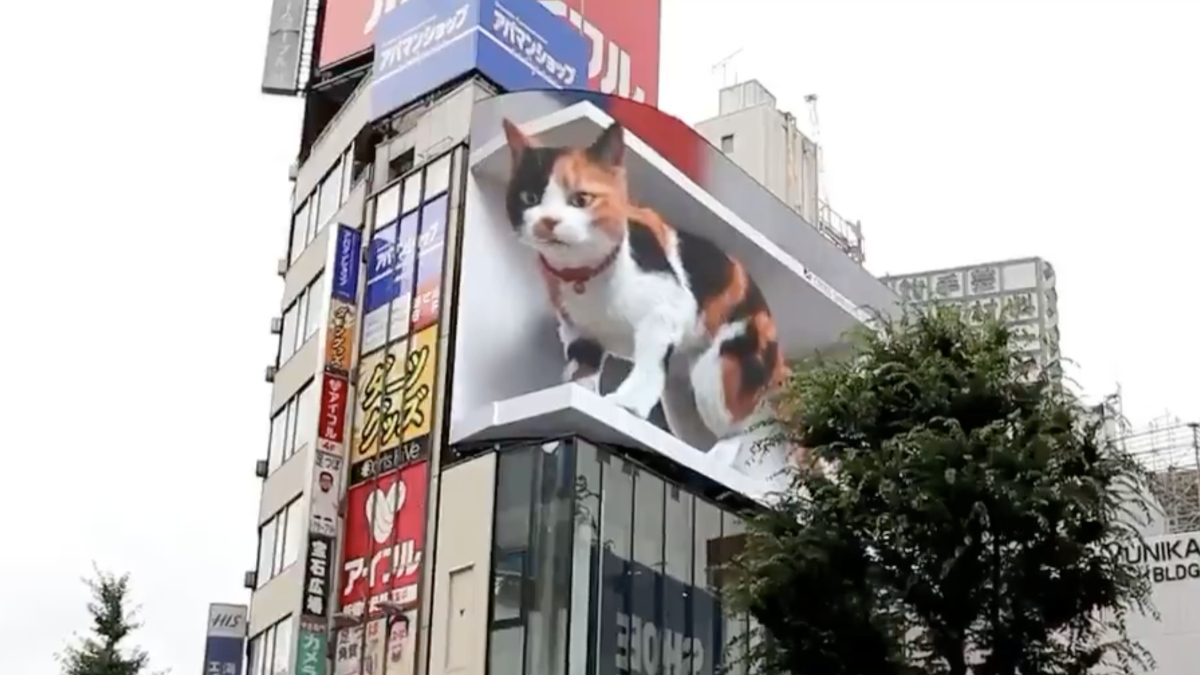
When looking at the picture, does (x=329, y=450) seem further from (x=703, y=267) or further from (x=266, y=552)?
(x=703, y=267)

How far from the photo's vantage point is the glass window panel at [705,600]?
1016 inches


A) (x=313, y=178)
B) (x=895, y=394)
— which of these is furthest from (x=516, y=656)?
(x=313, y=178)

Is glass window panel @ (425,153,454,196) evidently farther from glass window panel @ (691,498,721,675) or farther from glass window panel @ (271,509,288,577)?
glass window panel @ (691,498,721,675)

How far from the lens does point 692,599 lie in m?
25.9

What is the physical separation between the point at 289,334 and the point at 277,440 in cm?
229

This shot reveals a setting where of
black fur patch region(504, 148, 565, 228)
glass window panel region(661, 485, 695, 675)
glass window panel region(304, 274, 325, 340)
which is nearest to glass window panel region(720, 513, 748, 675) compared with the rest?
glass window panel region(661, 485, 695, 675)

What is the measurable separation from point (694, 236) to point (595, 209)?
297 cm

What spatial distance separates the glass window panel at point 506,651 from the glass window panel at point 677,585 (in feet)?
9.57

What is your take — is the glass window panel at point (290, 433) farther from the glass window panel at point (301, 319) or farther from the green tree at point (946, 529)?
the green tree at point (946, 529)

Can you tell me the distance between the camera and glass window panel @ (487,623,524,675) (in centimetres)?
2267

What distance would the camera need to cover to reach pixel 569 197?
26.8 meters

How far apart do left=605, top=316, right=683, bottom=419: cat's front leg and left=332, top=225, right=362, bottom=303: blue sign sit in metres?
4.83

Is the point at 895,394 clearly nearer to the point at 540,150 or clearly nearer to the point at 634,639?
the point at 634,639

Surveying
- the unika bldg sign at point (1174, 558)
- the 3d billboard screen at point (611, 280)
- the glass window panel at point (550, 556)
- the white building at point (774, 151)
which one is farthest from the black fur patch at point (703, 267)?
the white building at point (774, 151)
